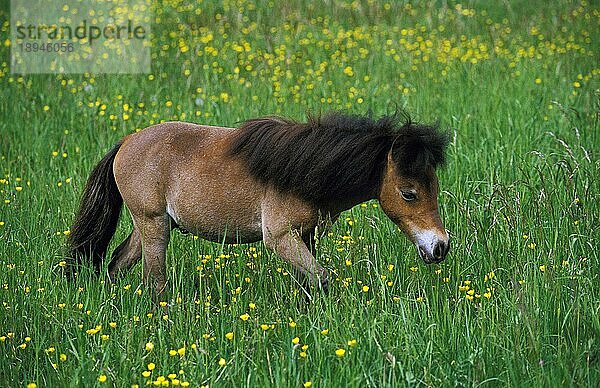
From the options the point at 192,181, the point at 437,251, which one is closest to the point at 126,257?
the point at 192,181

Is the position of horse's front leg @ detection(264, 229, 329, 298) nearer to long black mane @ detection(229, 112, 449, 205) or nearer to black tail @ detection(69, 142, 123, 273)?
long black mane @ detection(229, 112, 449, 205)

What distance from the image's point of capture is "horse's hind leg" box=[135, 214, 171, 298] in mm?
5066

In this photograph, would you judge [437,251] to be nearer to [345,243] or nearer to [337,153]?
[337,153]

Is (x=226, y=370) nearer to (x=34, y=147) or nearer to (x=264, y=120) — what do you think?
(x=264, y=120)

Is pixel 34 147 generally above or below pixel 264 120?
below

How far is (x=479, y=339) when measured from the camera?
403 centimetres

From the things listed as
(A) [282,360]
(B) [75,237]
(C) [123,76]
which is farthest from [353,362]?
(C) [123,76]

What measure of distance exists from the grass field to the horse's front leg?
0.12 m

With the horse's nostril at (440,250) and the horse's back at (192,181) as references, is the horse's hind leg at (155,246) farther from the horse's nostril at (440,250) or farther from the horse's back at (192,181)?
the horse's nostril at (440,250)

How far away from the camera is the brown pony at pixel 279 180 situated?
459 centimetres

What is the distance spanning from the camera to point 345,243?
5656 mm

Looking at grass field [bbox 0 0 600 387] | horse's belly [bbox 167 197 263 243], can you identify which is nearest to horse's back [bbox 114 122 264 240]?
horse's belly [bbox 167 197 263 243]

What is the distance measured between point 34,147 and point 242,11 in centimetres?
516

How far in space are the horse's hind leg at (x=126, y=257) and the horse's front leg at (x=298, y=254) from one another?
3.62 feet
